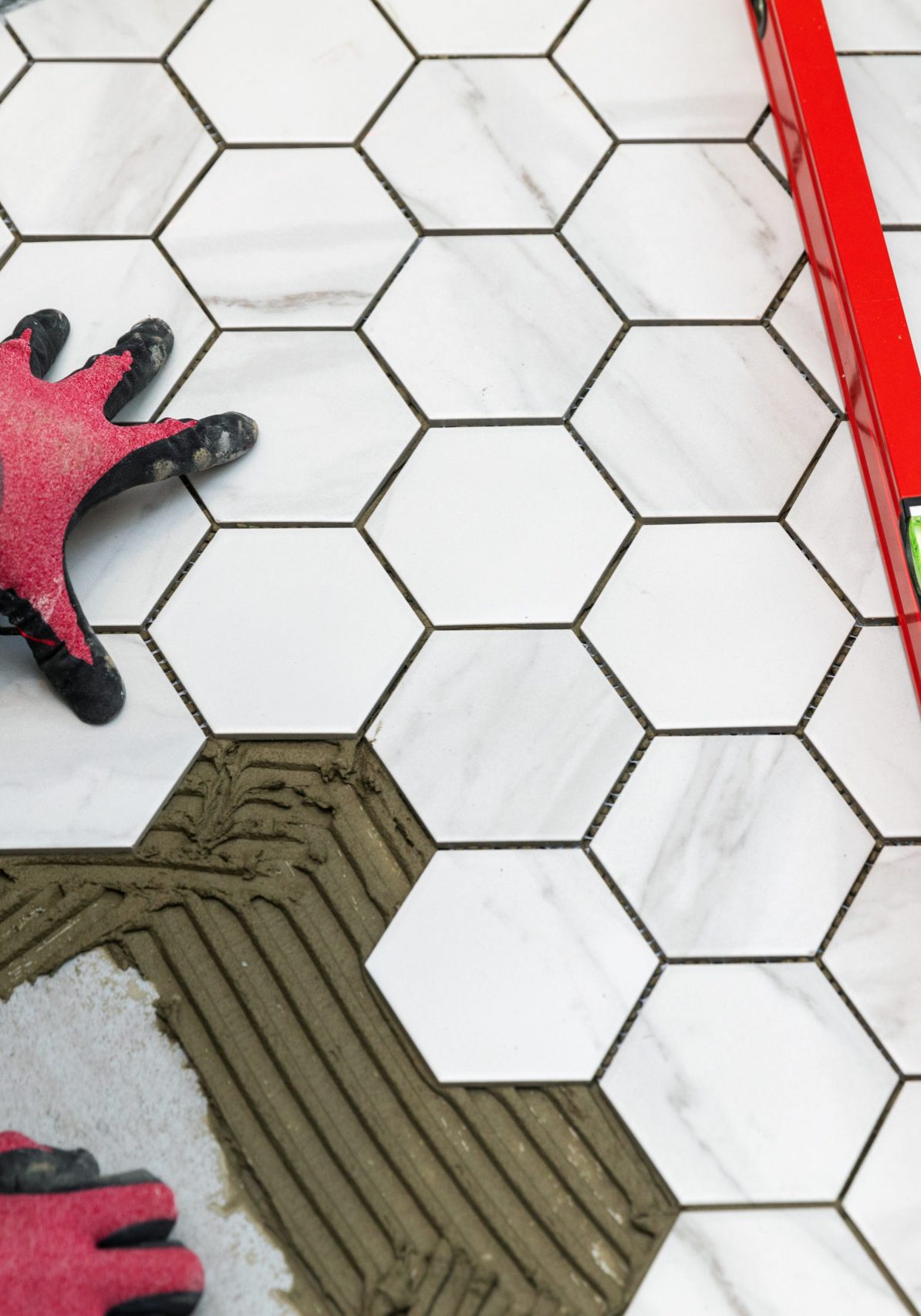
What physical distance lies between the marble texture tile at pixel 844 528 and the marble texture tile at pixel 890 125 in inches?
12.3

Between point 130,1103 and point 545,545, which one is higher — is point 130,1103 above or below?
below

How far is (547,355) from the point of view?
1076mm

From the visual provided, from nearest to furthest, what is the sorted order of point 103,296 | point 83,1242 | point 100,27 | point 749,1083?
point 83,1242 → point 749,1083 → point 103,296 → point 100,27

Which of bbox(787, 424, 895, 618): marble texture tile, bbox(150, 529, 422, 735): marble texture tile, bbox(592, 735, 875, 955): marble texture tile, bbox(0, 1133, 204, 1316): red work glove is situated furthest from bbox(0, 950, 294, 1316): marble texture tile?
bbox(787, 424, 895, 618): marble texture tile

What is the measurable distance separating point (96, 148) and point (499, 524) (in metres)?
0.60

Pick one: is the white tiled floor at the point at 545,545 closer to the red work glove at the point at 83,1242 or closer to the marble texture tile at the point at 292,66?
the marble texture tile at the point at 292,66

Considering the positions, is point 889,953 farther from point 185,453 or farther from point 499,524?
point 185,453

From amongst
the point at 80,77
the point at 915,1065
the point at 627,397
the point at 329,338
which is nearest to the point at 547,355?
the point at 627,397

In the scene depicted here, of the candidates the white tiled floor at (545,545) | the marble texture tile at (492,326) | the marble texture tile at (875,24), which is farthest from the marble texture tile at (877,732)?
the marble texture tile at (875,24)

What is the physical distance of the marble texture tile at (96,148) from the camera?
3.67 feet

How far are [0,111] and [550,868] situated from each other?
982 millimetres

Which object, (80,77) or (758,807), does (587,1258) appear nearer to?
(758,807)

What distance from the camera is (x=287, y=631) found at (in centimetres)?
98

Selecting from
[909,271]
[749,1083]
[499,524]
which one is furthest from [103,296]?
[749,1083]
